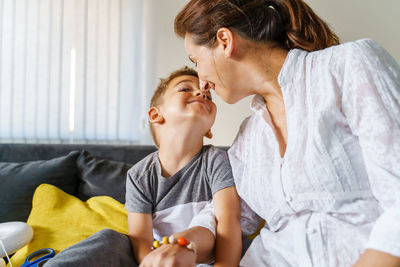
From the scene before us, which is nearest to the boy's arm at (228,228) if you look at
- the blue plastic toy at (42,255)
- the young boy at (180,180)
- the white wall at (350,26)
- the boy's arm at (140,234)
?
the young boy at (180,180)

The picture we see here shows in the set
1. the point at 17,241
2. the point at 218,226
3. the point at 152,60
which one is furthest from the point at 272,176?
the point at 152,60

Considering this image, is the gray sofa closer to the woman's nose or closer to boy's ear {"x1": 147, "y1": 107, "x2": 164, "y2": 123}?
boy's ear {"x1": 147, "y1": 107, "x2": 164, "y2": 123}

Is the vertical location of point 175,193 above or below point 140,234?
above

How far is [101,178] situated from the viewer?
5.42 ft

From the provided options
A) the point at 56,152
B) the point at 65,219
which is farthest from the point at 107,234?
the point at 56,152

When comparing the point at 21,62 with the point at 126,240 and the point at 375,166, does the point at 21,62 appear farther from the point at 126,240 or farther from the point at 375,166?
the point at 375,166

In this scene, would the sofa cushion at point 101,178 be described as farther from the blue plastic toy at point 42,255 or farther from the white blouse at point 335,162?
the white blouse at point 335,162

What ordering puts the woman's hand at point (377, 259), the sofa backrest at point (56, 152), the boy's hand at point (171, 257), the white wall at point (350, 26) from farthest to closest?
the white wall at point (350, 26) → the sofa backrest at point (56, 152) → the boy's hand at point (171, 257) → the woman's hand at point (377, 259)

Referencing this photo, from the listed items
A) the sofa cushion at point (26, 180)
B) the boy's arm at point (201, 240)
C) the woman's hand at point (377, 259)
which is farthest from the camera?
the sofa cushion at point (26, 180)

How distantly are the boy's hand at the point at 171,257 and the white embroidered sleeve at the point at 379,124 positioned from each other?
0.36 meters

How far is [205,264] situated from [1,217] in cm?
109

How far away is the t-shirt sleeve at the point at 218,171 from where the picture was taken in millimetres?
1058

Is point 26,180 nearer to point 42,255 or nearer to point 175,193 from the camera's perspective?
point 42,255

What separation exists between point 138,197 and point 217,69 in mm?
476
